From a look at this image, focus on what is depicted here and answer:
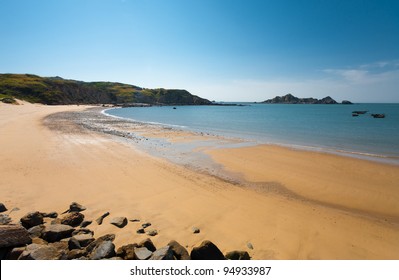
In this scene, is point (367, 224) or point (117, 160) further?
point (117, 160)

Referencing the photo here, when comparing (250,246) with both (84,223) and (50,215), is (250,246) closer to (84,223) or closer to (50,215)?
(84,223)

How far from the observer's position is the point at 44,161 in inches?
572

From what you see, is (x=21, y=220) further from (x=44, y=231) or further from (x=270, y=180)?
(x=270, y=180)

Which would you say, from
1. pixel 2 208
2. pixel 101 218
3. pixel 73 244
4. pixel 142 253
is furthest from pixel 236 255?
pixel 2 208

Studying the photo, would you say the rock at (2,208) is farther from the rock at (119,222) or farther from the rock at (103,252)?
the rock at (103,252)

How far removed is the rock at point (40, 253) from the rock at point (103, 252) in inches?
30.6

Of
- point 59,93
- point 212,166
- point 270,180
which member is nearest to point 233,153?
point 212,166

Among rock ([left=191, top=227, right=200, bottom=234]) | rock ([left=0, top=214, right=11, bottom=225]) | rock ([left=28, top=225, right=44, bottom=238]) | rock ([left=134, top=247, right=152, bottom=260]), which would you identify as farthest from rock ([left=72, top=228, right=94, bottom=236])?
rock ([left=191, top=227, right=200, bottom=234])

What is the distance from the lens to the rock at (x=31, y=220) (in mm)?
6848

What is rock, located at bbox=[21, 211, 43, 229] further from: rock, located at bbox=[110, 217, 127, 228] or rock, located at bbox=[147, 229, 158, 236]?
rock, located at bbox=[147, 229, 158, 236]

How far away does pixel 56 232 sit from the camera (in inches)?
246

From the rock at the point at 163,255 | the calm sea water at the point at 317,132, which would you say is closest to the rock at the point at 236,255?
the rock at the point at 163,255
